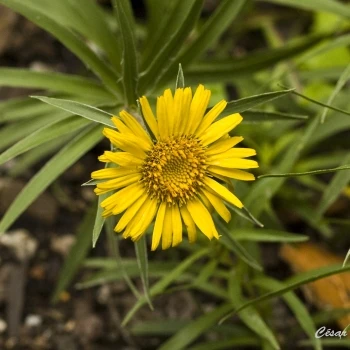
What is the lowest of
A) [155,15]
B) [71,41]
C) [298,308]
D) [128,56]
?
[298,308]

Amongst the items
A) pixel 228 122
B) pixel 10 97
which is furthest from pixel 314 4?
pixel 10 97

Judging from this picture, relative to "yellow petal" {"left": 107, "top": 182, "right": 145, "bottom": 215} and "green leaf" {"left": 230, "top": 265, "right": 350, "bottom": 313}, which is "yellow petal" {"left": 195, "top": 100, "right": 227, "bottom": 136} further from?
"green leaf" {"left": 230, "top": 265, "right": 350, "bottom": 313}

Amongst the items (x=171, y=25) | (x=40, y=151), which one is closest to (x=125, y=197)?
(x=171, y=25)

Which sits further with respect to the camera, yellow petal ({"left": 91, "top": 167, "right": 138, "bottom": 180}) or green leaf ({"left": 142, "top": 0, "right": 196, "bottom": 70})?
green leaf ({"left": 142, "top": 0, "right": 196, "bottom": 70})

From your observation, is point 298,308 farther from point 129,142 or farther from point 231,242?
point 129,142

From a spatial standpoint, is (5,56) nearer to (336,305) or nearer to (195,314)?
(195,314)

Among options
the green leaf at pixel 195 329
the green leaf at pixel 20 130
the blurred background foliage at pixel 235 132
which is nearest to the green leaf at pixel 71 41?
the blurred background foliage at pixel 235 132

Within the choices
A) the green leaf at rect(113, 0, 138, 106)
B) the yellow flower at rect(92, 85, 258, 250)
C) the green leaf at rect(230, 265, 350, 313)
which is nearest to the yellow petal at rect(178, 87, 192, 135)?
the yellow flower at rect(92, 85, 258, 250)
